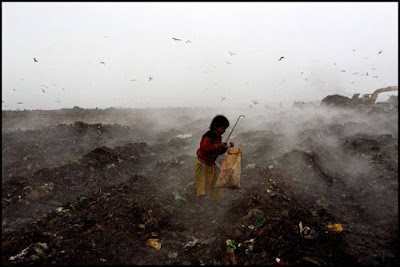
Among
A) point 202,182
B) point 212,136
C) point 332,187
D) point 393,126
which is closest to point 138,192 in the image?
point 202,182

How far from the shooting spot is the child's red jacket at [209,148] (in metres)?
3.99

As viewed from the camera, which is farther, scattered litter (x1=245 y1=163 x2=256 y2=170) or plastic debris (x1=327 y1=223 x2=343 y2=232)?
scattered litter (x1=245 y1=163 x2=256 y2=170)

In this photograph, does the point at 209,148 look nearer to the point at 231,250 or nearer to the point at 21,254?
the point at 231,250

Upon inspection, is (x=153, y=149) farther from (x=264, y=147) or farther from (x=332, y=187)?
(x=332, y=187)

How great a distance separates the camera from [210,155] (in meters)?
4.18

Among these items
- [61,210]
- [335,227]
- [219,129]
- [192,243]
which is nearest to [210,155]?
[219,129]

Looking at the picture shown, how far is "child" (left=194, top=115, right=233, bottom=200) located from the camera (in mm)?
4012

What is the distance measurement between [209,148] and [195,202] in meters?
1.87

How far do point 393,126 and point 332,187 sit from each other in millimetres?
5602

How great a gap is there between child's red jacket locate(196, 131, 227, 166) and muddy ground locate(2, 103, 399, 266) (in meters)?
1.19

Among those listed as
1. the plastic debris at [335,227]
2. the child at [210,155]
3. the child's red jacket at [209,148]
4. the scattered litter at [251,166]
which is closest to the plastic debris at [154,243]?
the child at [210,155]

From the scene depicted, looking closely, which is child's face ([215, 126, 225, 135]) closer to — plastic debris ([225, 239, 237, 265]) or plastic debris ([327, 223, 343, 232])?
plastic debris ([225, 239, 237, 265])

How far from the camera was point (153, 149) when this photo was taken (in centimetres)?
916

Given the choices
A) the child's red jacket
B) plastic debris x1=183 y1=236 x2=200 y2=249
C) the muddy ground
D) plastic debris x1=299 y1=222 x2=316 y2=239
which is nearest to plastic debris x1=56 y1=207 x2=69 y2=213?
the muddy ground
